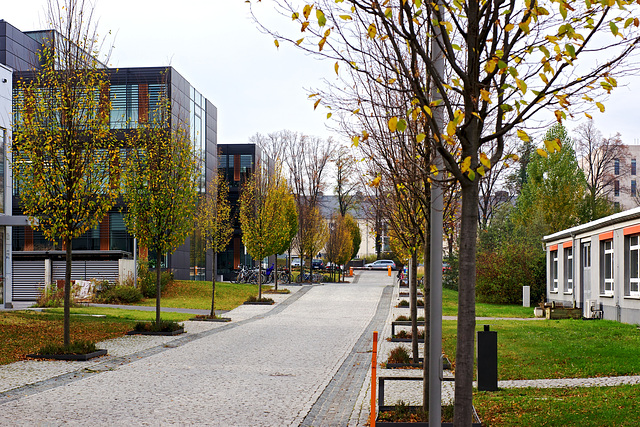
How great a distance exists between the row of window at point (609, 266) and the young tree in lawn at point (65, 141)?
15972 millimetres

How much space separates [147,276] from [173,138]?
16016 millimetres

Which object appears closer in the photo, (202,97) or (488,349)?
(488,349)

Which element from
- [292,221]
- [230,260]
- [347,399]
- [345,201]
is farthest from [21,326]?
[345,201]

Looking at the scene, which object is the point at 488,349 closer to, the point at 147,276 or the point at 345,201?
the point at 147,276

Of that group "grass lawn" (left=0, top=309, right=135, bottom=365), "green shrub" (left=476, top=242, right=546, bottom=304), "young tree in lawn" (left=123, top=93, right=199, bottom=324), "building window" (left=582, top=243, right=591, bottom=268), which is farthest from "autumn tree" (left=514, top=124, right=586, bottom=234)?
"grass lawn" (left=0, top=309, right=135, bottom=365)

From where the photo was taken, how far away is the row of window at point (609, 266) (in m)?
22.2

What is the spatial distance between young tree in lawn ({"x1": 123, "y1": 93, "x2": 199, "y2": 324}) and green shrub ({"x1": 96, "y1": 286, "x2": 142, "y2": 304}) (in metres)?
12.6

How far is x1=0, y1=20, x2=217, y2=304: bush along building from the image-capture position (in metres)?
27.8

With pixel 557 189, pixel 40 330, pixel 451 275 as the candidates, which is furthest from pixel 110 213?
pixel 557 189

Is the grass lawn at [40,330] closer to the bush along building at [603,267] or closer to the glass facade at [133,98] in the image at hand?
the bush along building at [603,267]

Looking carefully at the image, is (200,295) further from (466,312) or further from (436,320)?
(466,312)

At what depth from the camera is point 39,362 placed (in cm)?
1418

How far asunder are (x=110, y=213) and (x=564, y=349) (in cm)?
3175

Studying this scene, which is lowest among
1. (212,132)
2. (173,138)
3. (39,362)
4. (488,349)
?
(39,362)
